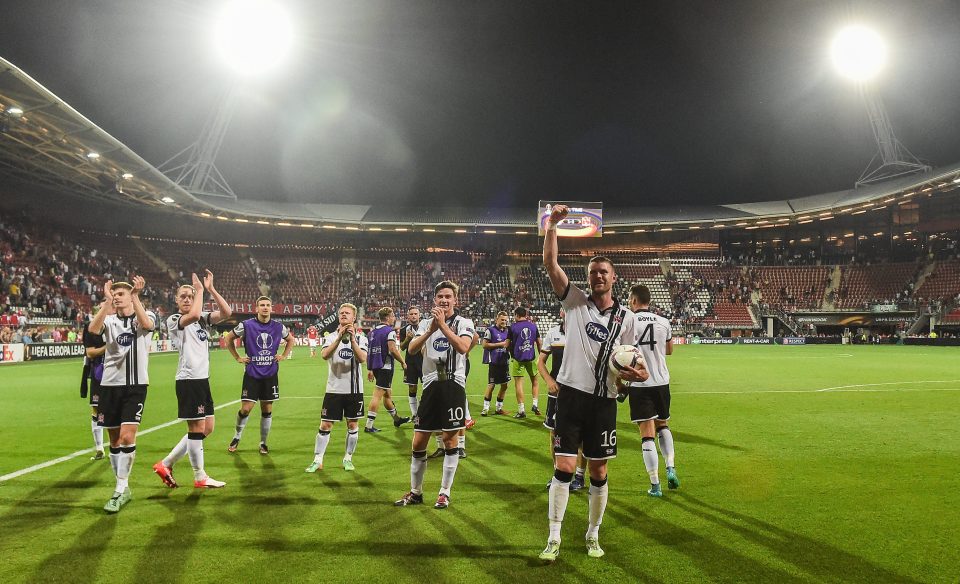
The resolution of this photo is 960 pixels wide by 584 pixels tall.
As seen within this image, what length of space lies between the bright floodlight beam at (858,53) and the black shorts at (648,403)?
44.9 meters

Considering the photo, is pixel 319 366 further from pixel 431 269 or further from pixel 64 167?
pixel 431 269

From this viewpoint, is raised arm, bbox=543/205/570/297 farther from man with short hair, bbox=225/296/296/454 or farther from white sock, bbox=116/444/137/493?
man with short hair, bbox=225/296/296/454

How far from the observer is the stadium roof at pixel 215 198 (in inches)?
1056

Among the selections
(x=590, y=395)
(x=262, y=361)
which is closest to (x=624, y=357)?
(x=590, y=395)

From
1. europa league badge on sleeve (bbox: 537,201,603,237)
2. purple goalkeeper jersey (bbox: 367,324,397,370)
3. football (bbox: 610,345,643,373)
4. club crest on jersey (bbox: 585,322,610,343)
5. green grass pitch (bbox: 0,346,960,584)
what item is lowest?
green grass pitch (bbox: 0,346,960,584)

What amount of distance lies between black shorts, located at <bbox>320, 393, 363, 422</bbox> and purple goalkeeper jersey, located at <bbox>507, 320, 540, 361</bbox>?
570 cm

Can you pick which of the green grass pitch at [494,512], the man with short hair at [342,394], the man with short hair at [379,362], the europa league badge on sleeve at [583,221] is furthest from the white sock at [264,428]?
the europa league badge on sleeve at [583,221]

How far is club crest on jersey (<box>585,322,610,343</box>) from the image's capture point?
4.91 meters

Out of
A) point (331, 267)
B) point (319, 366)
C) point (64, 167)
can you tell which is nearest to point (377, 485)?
point (319, 366)

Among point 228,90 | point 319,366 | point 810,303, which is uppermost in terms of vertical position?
point 228,90

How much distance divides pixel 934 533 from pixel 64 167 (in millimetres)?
43582

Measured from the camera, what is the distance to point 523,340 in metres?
13.5

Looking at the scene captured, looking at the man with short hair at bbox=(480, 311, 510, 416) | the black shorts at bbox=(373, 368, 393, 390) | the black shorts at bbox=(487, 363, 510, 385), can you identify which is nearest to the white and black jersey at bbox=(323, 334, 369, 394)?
the black shorts at bbox=(373, 368, 393, 390)

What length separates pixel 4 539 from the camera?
5.38 metres
